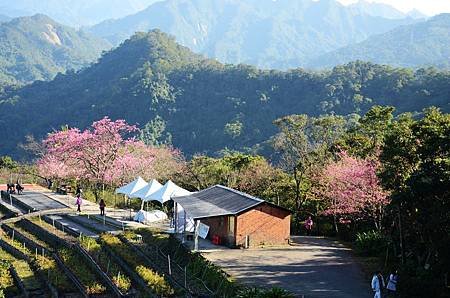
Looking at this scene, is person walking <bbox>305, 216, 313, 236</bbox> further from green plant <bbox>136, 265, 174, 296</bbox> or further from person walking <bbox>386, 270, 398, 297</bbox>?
person walking <bbox>386, 270, 398, 297</bbox>

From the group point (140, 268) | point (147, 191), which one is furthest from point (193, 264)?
point (147, 191)

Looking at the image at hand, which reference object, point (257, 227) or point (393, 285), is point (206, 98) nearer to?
point (257, 227)

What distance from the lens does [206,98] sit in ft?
362

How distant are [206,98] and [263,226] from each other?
8813 cm

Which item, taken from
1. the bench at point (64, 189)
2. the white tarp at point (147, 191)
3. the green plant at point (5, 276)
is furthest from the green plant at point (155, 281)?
the bench at point (64, 189)

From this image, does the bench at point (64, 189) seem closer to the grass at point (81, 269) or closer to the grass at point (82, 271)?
the grass at point (81, 269)

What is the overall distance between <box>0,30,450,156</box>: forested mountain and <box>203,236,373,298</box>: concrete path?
53.3 m

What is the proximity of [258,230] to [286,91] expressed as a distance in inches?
3226

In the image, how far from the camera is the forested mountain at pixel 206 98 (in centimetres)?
8862

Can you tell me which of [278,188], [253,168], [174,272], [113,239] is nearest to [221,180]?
[253,168]

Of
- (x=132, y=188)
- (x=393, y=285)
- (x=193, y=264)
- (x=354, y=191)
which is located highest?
(x=132, y=188)

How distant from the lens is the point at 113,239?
24.4m

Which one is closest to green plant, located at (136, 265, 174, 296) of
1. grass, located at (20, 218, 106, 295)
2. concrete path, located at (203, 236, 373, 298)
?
grass, located at (20, 218, 106, 295)

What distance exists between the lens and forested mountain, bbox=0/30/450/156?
88.6 meters
